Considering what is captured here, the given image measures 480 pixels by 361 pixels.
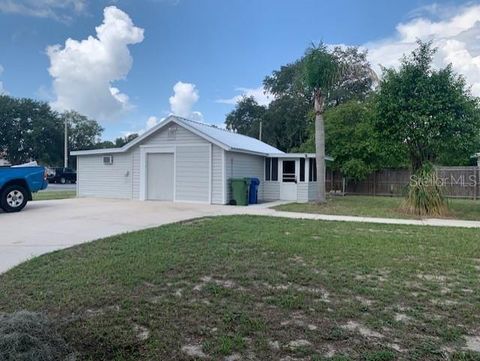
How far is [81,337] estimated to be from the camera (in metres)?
3.13

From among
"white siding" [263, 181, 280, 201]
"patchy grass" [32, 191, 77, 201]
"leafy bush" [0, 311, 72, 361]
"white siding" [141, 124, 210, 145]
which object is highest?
"white siding" [141, 124, 210, 145]

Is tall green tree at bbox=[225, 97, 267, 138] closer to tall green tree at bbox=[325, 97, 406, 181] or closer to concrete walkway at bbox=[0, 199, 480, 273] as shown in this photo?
tall green tree at bbox=[325, 97, 406, 181]

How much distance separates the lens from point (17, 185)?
1177cm

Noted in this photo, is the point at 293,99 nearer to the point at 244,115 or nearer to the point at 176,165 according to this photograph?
the point at 244,115

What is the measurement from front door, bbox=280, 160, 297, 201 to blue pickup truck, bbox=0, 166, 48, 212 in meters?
9.94

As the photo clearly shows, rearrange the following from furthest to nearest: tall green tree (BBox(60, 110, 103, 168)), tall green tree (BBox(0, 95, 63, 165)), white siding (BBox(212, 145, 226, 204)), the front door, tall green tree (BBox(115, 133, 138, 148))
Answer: tall green tree (BBox(115, 133, 138, 148))
tall green tree (BBox(60, 110, 103, 168))
tall green tree (BBox(0, 95, 63, 165))
the front door
white siding (BBox(212, 145, 226, 204))

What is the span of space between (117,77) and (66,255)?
16.5 metres

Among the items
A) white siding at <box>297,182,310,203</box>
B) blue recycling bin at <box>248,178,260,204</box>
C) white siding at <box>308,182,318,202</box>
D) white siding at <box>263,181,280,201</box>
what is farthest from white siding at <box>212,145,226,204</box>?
white siding at <box>308,182,318,202</box>

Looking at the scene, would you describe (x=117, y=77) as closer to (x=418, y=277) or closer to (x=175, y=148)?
(x=175, y=148)

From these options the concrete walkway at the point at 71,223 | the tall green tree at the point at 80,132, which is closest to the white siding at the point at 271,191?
the concrete walkway at the point at 71,223

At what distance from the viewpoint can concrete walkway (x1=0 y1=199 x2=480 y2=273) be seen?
6715 mm

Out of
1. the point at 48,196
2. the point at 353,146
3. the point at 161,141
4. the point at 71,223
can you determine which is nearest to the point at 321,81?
the point at 161,141

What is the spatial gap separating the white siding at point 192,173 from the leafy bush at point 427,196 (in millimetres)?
7298

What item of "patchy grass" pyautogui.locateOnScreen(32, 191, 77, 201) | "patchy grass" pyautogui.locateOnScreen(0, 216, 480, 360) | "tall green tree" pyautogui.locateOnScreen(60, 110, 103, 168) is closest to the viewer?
"patchy grass" pyautogui.locateOnScreen(0, 216, 480, 360)
